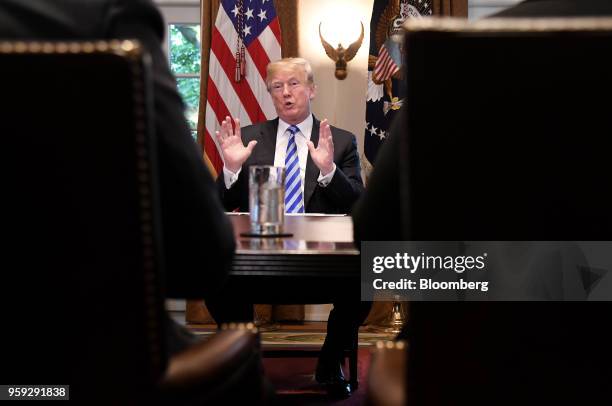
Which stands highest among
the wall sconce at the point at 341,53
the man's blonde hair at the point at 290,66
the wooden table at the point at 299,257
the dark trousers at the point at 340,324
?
the wall sconce at the point at 341,53

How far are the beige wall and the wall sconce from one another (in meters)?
0.09

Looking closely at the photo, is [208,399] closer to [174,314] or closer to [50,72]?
[50,72]

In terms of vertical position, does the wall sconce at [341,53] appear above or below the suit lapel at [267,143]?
above

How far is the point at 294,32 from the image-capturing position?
5.45 meters

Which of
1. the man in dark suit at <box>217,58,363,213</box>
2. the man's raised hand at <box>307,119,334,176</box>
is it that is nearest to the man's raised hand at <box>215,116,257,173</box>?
the man in dark suit at <box>217,58,363,213</box>

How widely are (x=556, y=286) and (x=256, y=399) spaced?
626 mm

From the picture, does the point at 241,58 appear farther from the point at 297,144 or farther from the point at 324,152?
the point at 324,152

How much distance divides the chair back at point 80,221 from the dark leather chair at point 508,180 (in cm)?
37

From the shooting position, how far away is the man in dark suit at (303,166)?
11.4 ft

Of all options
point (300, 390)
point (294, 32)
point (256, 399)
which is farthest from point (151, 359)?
point (294, 32)

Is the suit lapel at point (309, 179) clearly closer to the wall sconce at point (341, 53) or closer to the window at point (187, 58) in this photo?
the wall sconce at point (341, 53)

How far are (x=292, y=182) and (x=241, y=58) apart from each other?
1.56m

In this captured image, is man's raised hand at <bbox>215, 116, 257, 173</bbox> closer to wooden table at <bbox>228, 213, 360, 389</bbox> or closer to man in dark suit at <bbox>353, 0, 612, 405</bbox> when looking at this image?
wooden table at <bbox>228, 213, 360, 389</bbox>

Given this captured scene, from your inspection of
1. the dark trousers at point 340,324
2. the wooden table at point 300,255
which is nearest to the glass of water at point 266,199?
the wooden table at point 300,255
